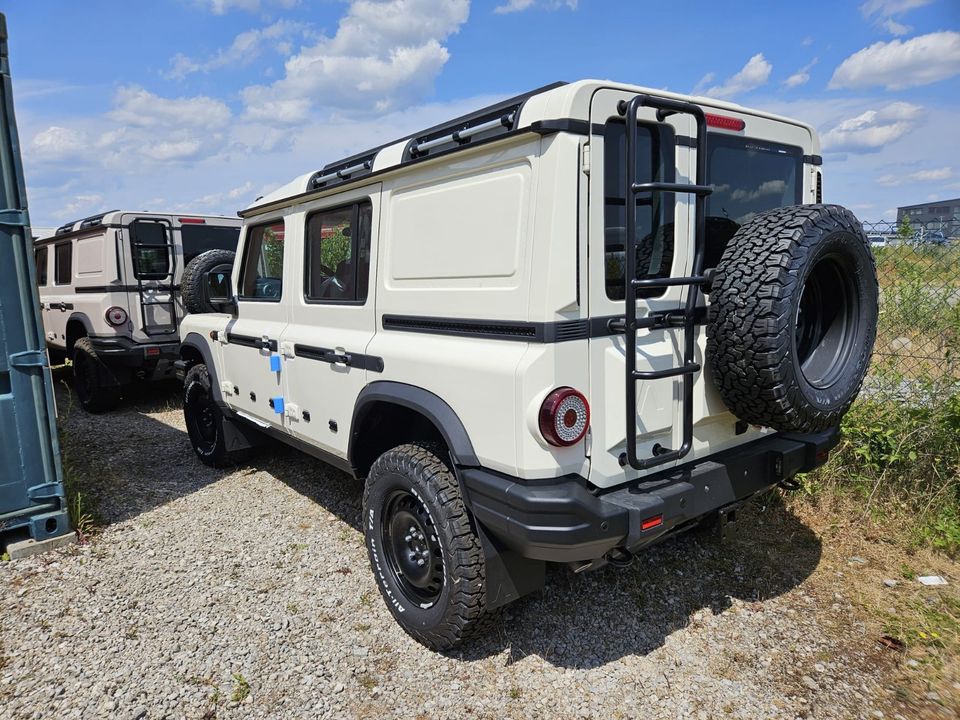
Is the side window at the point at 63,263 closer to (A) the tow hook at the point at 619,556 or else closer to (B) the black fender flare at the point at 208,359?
(B) the black fender flare at the point at 208,359

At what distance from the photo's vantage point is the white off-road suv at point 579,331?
2412 millimetres

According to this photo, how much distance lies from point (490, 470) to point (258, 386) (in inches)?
97.0

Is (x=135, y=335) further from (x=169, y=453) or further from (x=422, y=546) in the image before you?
(x=422, y=546)

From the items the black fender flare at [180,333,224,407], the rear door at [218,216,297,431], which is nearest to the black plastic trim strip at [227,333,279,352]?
the rear door at [218,216,297,431]

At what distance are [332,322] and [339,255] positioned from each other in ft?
1.25

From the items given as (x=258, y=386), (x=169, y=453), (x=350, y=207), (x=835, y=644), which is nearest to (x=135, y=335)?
(x=169, y=453)

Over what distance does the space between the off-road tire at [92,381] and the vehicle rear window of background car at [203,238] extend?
153cm

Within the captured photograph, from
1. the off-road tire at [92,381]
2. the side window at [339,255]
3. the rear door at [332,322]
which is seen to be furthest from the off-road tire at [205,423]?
the off-road tire at [92,381]

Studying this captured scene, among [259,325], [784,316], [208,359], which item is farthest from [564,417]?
[208,359]

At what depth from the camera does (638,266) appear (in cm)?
264

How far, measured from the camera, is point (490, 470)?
2.62 metres

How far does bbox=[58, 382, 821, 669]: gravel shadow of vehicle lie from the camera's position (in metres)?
3.08

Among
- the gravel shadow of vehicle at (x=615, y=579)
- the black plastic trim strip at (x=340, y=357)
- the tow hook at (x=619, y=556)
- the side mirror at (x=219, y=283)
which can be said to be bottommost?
the gravel shadow of vehicle at (x=615, y=579)

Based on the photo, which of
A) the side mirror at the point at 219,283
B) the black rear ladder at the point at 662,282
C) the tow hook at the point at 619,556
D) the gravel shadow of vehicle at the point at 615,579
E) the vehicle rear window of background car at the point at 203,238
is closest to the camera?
the black rear ladder at the point at 662,282
